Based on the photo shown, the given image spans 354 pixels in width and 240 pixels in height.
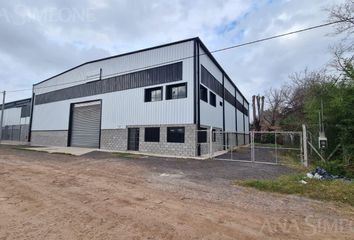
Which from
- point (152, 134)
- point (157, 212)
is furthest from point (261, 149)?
point (157, 212)

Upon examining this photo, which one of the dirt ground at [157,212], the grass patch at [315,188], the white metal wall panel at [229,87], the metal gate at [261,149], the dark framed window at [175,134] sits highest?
the white metal wall panel at [229,87]

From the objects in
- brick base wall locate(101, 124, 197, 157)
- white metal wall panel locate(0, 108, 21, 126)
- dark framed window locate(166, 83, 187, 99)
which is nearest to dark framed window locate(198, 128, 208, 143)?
brick base wall locate(101, 124, 197, 157)

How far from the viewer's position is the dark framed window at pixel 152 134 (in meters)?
17.9

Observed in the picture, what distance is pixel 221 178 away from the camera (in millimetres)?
8953

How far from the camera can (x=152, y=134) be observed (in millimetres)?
18172

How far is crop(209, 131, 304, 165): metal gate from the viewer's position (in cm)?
1419

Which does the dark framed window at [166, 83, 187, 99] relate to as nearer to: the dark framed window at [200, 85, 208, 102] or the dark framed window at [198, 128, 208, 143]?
the dark framed window at [200, 85, 208, 102]

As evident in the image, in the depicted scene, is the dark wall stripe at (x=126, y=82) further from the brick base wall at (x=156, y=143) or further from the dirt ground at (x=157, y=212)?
the dirt ground at (x=157, y=212)

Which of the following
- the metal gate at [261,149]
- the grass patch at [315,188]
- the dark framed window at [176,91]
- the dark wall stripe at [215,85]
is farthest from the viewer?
the dark wall stripe at [215,85]

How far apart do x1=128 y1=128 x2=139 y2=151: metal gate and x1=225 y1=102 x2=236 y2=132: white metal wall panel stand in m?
10.5

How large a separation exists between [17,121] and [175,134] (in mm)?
33385

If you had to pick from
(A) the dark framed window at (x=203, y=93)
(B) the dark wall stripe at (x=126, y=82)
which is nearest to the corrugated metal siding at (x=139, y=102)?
(B) the dark wall stripe at (x=126, y=82)

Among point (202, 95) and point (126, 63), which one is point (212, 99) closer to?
point (202, 95)

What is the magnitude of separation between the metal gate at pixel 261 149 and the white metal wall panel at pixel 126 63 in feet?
22.2
